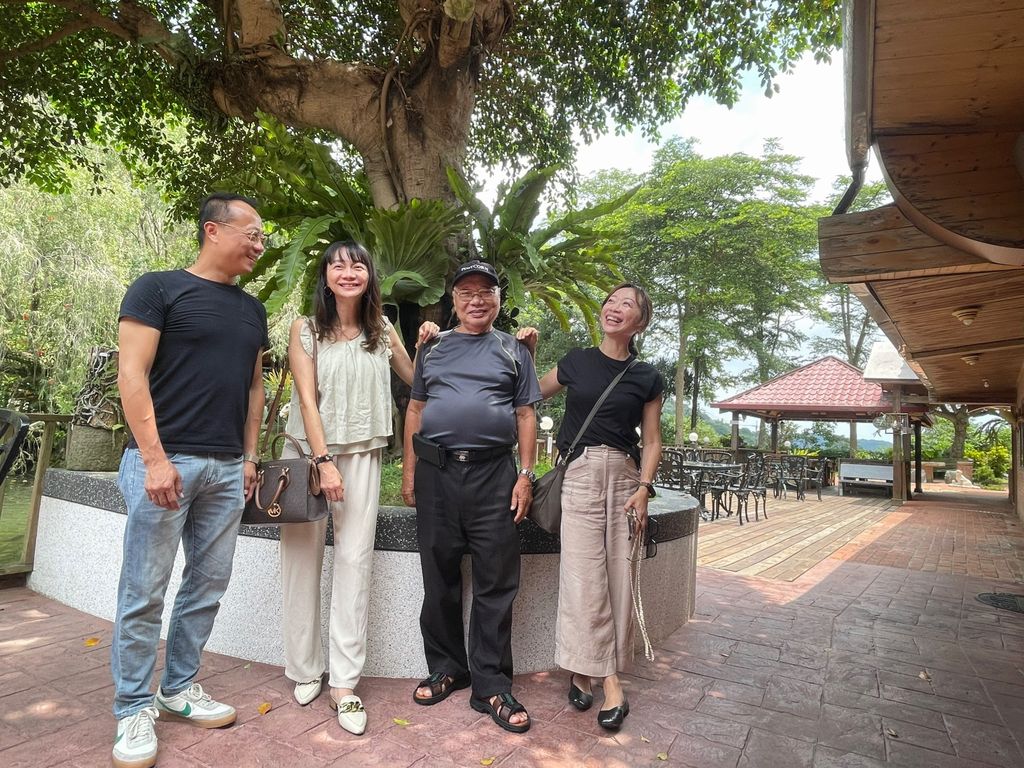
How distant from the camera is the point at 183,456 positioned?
210 centimetres

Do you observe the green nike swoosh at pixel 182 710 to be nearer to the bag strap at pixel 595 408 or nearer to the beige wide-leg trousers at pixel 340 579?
the beige wide-leg trousers at pixel 340 579

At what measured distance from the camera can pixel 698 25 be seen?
6.48m

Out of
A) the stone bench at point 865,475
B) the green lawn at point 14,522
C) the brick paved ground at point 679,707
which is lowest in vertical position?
the green lawn at point 14,522

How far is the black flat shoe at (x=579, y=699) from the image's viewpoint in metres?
2.60

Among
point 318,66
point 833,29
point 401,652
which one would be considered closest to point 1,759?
point 401,652

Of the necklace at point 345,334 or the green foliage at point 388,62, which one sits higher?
the green foliage at point 388,62

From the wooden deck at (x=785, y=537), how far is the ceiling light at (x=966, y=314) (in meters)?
2.61

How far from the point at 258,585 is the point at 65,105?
715cm

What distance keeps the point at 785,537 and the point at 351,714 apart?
7305 millimetres

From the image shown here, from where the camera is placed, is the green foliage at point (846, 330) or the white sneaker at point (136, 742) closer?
the white sneaker at point (136, 742)

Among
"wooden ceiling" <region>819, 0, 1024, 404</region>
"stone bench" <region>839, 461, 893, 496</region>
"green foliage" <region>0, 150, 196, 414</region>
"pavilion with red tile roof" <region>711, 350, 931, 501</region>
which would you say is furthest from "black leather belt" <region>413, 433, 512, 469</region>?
"stone bench" <region>839, 461, 893, 496</region>

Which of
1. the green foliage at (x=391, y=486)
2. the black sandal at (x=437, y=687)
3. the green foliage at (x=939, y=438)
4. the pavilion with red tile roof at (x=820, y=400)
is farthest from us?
the green foliage at (x=939, y=438)

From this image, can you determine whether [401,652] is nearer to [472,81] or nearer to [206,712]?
[206,712]

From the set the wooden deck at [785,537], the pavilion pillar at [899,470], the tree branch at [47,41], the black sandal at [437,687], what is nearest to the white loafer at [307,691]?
the black sandal at [437,687]
